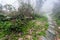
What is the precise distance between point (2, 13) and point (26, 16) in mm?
768

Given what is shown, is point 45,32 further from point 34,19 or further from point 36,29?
point 34,19

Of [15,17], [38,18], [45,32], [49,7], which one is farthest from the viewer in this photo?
[49,7]

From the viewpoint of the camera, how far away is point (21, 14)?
181 inches

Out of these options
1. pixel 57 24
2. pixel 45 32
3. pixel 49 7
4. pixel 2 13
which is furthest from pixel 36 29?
pixel 49 7

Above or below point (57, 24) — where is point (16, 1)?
above

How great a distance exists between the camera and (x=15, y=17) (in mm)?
4574

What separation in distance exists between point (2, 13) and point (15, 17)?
488 millimetres

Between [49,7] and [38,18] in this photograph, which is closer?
[38,18]

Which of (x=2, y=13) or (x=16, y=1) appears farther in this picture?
(x=16, y=1)

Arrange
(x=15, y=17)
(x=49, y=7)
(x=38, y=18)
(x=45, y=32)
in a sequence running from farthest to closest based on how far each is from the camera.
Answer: (x=49, y=7) < (x=38, y=18) < (x=15, y=17) < (x=45, y=32)

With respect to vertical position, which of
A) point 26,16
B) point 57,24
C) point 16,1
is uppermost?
point 16,1

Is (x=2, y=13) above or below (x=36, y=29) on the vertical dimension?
above

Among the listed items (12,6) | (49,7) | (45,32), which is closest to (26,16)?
(12,6)

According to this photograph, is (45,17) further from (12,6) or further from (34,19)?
(12,6)
